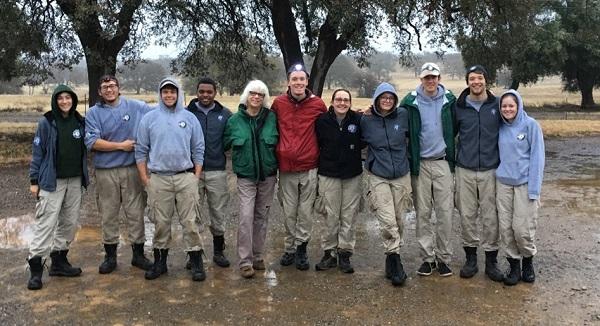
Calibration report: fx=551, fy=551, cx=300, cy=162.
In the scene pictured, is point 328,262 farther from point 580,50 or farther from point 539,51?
point 580,50

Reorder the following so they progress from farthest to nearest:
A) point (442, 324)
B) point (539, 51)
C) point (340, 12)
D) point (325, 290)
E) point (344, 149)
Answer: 1. point (539, 51)
2. point (340, 12)
3. point (344, 149)
4. point (325, 290)
5. point (442, 324)

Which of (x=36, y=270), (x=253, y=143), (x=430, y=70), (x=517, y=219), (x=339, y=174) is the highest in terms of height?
(x=430, y=70)

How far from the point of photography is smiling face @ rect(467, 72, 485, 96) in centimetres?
541

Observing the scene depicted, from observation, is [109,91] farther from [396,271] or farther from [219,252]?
[396,271]

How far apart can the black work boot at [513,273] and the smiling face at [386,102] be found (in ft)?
6.31

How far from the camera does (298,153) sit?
18.2 ft

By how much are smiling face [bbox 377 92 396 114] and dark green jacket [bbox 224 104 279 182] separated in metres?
1.09

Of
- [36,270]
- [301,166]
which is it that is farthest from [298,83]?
[36,270]

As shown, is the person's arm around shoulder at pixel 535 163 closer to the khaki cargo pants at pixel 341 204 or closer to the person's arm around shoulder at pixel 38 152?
the khaki cargo pants at pixel 341 204

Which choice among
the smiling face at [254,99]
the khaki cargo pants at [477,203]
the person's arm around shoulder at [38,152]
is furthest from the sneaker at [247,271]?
the khaki cargo pants at [477,203]

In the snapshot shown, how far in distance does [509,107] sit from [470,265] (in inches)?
64.7

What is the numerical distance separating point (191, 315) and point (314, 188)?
1.85m

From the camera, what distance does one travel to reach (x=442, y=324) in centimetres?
443

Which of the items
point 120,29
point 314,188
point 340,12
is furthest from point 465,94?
point 120,29
